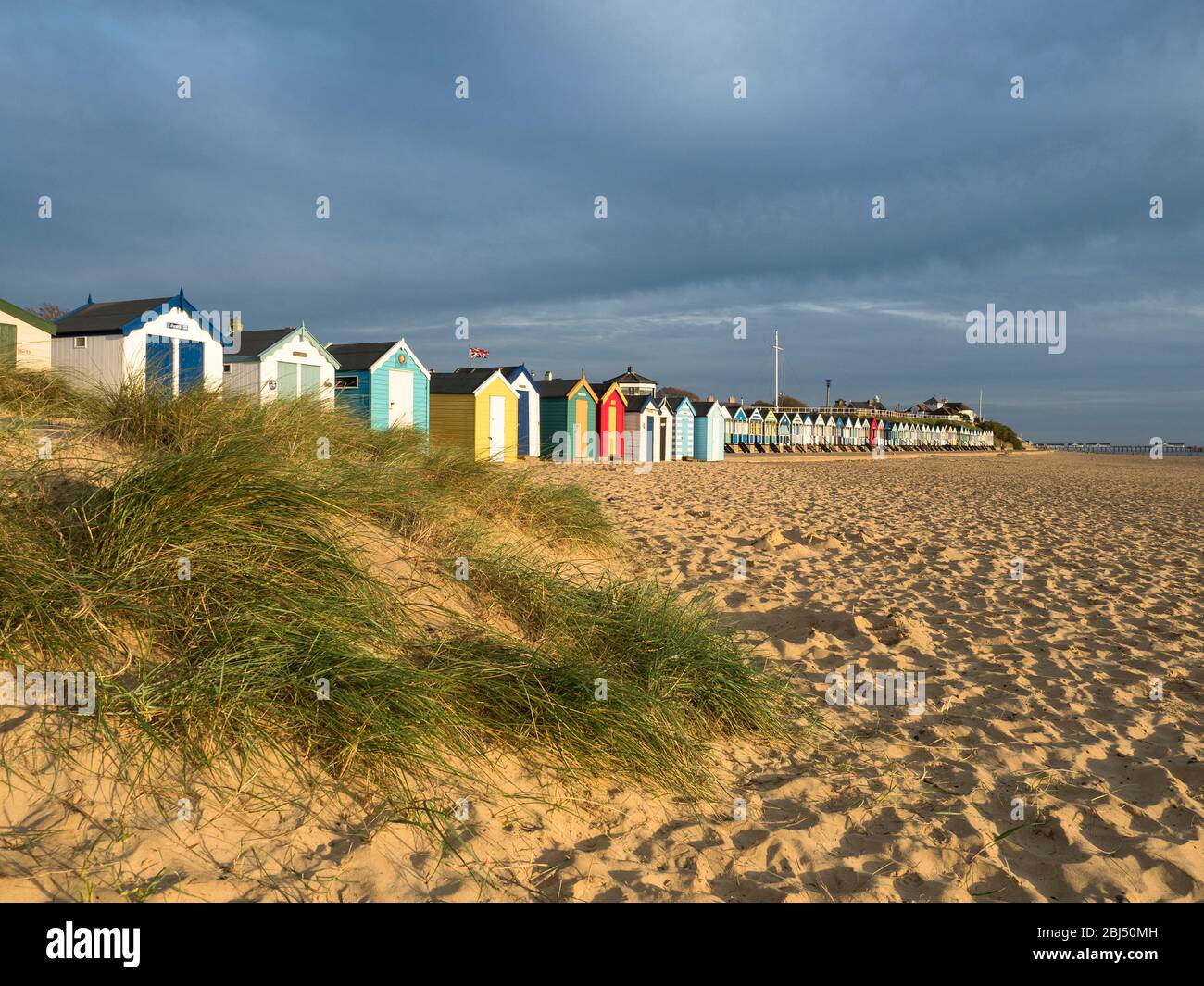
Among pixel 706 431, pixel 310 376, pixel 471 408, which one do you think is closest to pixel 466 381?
pixel 471 408

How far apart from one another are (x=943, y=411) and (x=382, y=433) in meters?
129

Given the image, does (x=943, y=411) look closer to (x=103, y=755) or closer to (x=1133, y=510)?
(x=1133, y=510)

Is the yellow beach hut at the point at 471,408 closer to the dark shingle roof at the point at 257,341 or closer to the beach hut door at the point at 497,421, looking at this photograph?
the beach hut door at the point at 497,421

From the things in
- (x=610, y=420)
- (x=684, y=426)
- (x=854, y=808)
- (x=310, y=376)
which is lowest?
(x=854, y=808)

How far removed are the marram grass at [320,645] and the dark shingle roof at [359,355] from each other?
1624 centimetres

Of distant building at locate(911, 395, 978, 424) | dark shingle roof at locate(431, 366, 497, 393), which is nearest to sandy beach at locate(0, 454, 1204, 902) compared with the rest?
dark shingle roof at locate(431, 366, 497, 393)

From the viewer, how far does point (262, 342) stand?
61.0ft

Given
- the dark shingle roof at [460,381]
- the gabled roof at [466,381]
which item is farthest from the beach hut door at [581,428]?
the dark shingle roof at [460,381]

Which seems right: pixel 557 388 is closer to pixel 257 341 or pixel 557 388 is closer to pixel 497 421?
pixel 497 421

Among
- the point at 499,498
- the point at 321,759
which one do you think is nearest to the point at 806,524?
the point at 499,498

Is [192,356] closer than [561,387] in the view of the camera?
Yes

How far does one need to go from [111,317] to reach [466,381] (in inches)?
416

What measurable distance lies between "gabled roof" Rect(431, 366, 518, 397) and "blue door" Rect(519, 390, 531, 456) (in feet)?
3.22

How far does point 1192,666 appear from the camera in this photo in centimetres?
558
